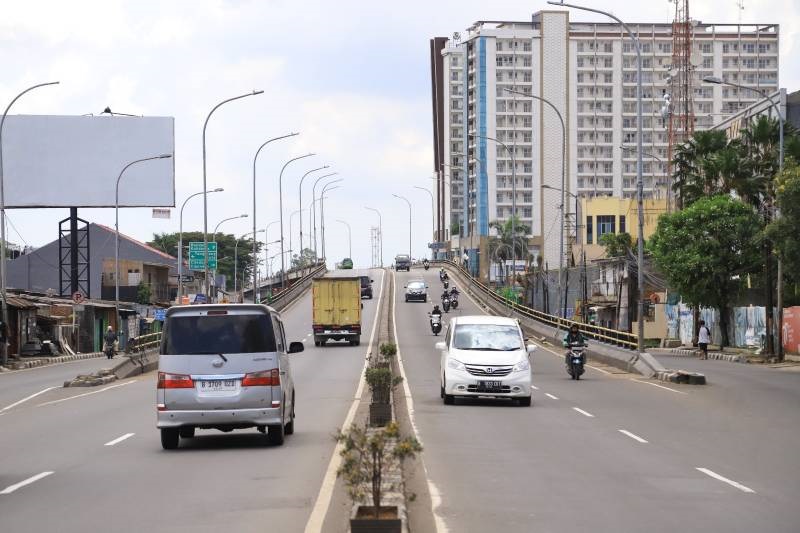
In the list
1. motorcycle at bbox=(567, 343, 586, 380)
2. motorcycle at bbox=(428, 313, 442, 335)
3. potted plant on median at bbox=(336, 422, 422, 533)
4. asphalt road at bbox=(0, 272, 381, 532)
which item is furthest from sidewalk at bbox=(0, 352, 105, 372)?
potted plant on median at bbox=(336, 422, 422, 533)

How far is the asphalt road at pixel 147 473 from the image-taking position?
1148cm

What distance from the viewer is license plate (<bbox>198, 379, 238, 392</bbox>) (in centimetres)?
1783

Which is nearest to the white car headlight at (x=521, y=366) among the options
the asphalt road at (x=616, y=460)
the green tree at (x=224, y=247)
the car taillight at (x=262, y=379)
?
the asphalt road at (x=616, y=460)

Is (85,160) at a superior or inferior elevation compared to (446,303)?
superior

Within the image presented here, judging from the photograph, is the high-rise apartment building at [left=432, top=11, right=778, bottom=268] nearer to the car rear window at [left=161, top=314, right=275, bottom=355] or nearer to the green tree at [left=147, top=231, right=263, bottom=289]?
the green tree at [left=147, top=231, right=263, bottom=289]

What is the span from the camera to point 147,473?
49.7 feet

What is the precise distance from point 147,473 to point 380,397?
5.98 meters

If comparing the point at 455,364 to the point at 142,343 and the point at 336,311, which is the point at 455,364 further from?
the point at 336,311

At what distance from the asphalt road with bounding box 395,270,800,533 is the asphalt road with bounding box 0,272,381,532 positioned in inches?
65.4

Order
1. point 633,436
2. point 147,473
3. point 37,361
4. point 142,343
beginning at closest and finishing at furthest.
Result: point 147,473
point 633,436
point 142,343
point 37,361

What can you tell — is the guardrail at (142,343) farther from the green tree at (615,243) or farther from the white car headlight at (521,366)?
the green tree at (615,243)

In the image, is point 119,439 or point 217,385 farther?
point 119,439

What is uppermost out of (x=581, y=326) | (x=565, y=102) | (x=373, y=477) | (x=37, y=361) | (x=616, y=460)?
(x=565, y=102)

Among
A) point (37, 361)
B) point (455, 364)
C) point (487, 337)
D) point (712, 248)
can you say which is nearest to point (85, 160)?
point (37, 361)
